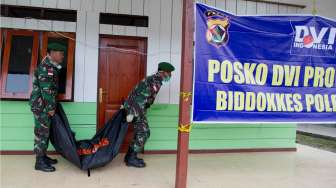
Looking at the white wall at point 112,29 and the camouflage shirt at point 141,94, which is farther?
the white wall at point 112,29

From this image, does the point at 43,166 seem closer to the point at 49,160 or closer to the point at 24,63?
the point at 49,160

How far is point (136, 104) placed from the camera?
469 centimetres

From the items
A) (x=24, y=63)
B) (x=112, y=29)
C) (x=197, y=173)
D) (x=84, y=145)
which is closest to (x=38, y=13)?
(x=24, y=63)

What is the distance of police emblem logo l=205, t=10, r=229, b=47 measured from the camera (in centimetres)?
385

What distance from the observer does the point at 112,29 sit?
209 inches

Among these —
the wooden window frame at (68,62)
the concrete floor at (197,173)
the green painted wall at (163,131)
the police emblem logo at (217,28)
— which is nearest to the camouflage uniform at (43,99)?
the concrete floor at (197,173)

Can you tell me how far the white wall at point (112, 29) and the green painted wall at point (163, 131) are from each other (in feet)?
0.69

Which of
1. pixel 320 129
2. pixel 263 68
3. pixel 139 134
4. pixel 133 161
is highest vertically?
pixel 263 68

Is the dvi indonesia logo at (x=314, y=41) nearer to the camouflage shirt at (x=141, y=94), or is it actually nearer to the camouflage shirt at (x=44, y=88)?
the camouflage shirt at (x=141, y=94)

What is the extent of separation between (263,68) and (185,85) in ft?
3.82

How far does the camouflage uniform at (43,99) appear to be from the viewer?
4.28 meters

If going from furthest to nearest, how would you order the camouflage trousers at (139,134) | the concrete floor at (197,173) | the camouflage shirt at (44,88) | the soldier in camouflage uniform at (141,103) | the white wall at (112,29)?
the white wall at (112,29) < the camouflage trousers at (139,134) < the soldier in camouflage uniform at (141,103) < the camouflage shirt at (44,88) < the concrete floor at (197,173)

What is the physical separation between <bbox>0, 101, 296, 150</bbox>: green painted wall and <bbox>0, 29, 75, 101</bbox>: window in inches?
8.5

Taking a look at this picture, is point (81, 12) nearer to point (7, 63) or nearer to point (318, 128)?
point (7, 63)
